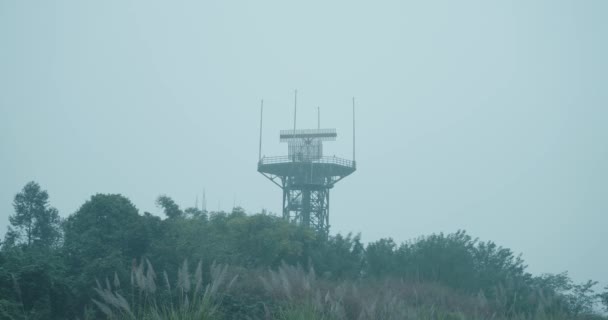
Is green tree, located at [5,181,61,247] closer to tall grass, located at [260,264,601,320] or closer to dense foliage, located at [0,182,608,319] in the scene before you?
dense foliage, located at [0,182,608,319]

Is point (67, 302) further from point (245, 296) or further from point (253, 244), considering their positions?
point (253, 244)

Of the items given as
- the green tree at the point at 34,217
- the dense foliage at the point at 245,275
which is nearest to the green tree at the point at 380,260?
the dense foliage at the point at 245,275

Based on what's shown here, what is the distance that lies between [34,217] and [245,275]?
31275 millimetres

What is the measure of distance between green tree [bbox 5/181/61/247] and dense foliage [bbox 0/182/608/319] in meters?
0.31

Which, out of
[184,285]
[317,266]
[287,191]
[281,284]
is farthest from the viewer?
[287,191]

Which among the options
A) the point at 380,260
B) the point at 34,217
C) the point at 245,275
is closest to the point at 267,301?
the point at 245,275

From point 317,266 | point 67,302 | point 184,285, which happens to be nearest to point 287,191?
point 317,266

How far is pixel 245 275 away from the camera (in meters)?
18.4

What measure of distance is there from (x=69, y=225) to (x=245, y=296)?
15.4m

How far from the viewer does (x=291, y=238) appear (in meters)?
32.9

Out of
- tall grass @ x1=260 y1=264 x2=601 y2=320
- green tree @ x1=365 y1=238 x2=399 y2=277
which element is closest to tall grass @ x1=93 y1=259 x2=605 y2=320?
tall grass @ x1=260 y1=264 x2=601 y2=320

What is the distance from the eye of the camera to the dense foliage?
12.2m

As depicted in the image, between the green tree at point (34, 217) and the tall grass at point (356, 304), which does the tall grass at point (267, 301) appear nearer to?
the tall grass at point (356, 304)

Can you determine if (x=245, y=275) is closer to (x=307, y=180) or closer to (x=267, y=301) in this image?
(x=267, y=301)
